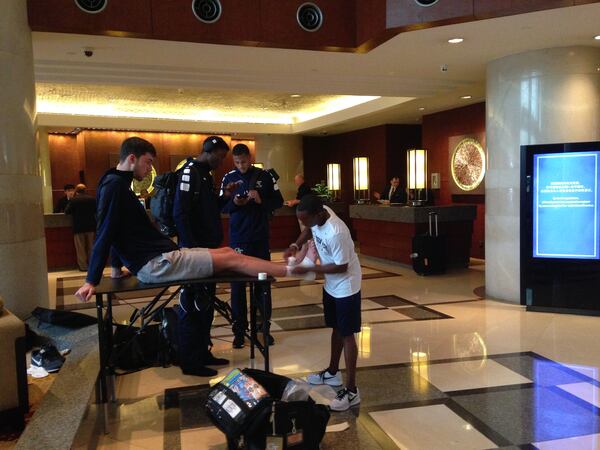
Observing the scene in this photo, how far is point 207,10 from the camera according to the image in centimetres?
488

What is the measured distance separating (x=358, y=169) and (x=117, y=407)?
29.5 feet

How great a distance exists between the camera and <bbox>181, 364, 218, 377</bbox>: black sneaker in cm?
379

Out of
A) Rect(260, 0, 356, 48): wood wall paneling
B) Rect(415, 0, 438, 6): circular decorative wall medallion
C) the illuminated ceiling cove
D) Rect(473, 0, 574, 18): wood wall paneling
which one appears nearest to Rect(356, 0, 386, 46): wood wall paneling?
Rect(260, 0, 356, 48): wood wall paneling

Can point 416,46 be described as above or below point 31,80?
above

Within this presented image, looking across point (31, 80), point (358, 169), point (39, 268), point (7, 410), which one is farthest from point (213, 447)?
point (358, 169)

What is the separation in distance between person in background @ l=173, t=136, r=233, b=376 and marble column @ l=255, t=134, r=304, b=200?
1031 cm

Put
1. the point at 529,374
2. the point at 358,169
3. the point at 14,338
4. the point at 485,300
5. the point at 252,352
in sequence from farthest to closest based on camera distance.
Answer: the point at 358,169, the point at 485,300, the point at 252,352, the point at 529,374, the point at 14,338

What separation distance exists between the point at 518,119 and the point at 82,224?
729 centimetres

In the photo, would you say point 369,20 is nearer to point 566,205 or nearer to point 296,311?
point 566,205

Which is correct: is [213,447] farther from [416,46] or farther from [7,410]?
[416,46]

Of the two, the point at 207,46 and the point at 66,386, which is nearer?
the point at 66,386

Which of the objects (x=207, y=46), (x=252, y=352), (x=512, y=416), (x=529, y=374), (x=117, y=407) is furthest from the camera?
(x=207, y=46)

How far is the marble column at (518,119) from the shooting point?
5539 millimetres

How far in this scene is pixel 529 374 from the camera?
3.72 metres
